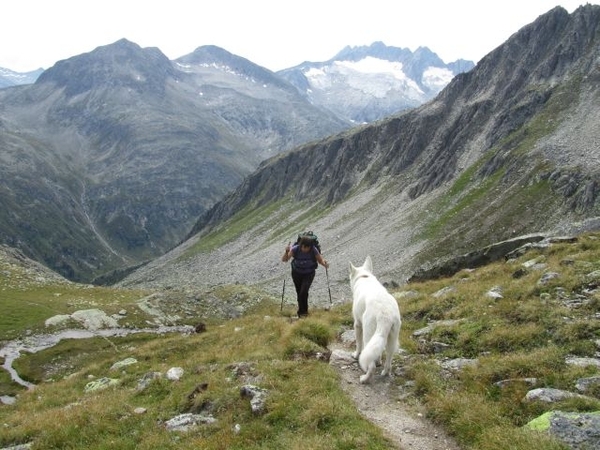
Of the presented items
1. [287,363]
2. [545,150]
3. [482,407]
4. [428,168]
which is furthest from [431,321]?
[428,168]

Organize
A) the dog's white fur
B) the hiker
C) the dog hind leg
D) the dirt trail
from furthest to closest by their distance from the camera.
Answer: the hiker → the dog hind leg → the dog's white fur → the dirt trail

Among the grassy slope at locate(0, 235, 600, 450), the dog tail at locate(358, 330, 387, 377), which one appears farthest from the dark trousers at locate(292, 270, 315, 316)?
the dog tail at locate(358, 330, 387, 377)

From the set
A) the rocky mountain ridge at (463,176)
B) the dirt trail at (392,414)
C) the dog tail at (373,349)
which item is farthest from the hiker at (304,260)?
the rocky mountain ridge at (463,176)

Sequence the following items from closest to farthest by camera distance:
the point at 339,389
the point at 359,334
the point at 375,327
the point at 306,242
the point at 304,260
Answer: the point at 339,389, the point at 375,327, the point at 359,334, the point at 306,242, the point at 304,260

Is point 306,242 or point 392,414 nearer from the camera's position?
point 392,414

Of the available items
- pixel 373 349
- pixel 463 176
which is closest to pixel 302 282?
pixel 373 349

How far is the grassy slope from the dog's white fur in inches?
35.6

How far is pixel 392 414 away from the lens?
1127cm

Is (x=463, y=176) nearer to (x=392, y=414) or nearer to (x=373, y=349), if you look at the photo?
(x=373, y=349)

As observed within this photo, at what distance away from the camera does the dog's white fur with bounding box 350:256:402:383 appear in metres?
12.2

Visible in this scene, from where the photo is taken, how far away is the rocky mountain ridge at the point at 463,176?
7988 cm

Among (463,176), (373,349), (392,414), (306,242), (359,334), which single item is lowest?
(463,176)

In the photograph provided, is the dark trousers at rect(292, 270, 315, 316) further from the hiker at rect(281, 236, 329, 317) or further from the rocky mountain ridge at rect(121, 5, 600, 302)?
the rocky mountain ridge at rect(121, 5, 600, 302)

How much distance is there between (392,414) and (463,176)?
4345 inches
